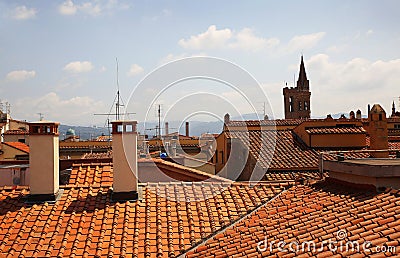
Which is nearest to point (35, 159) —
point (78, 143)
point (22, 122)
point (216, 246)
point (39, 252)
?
point (39, 252)

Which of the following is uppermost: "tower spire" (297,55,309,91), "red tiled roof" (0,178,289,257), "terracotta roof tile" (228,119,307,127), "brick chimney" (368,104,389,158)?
"tower spire" (297,55,309,91)

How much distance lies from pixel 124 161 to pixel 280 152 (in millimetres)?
11428

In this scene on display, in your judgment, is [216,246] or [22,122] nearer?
[216,246]

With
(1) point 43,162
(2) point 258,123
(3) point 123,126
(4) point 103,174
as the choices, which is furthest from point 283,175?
(1) point 43,162

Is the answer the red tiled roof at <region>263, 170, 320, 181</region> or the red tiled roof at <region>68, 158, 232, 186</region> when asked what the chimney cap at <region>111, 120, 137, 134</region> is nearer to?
the red tiled roof at <region>68, 158, 232, 186</region>

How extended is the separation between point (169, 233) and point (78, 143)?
2706 cm

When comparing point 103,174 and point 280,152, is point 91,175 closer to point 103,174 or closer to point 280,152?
point 103,174

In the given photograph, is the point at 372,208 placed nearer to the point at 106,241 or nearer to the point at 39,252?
the point at 106,241

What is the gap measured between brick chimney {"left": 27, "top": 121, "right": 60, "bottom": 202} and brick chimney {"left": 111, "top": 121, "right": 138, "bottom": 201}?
0.99 m

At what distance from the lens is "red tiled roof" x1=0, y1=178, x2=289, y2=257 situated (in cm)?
Answer: 532

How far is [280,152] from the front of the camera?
17266 mm

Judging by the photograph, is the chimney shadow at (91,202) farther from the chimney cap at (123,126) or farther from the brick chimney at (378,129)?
the brick chimney at (378,129)

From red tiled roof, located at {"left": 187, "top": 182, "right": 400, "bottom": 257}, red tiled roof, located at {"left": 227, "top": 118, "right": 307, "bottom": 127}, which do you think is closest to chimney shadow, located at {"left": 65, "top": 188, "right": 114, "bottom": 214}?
red tiled roof, located at {"left": 187, "top": 182, "right": 400, "bottom": 257}

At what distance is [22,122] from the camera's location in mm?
42250
